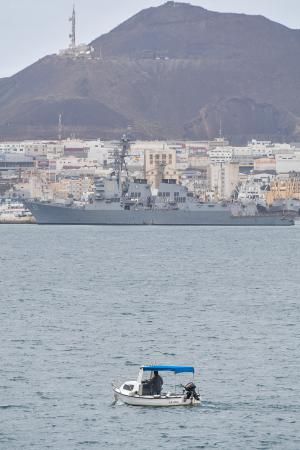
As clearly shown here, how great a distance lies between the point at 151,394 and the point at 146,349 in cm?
824

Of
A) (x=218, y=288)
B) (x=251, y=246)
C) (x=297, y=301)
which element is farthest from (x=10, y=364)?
(x=251, y=246)

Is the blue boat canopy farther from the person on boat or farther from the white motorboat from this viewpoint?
the person on boat

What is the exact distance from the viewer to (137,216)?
165125 millimetres

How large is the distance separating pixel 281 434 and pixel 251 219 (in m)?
133

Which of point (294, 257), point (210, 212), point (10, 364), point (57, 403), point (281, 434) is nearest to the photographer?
point (281, 434)

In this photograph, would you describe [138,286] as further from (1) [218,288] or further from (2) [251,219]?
(2) [251,219]

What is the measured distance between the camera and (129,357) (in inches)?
1994

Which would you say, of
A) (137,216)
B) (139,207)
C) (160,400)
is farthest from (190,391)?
(139,207)

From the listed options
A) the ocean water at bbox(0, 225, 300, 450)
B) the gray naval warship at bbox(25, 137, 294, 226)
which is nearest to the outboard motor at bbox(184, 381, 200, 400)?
the ocean water at bbox(0, 225, 300, 450)

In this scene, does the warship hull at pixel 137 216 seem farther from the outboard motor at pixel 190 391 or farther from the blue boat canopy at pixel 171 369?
the outboard motor at pixel 190 391

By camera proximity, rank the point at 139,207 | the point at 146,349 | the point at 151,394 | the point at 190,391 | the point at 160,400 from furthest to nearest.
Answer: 1. the point at 139,207
2. the point at 146,349
3. the point at 151,394
4. the point at 160,400
5. the point at 190,391

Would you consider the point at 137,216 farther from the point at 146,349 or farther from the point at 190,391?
the point at 190,391

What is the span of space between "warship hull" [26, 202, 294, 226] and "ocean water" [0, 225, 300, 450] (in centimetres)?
6897

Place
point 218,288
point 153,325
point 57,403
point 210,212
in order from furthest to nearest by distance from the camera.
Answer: point 210,212, point 218,288, point 153,325, point 57,403
